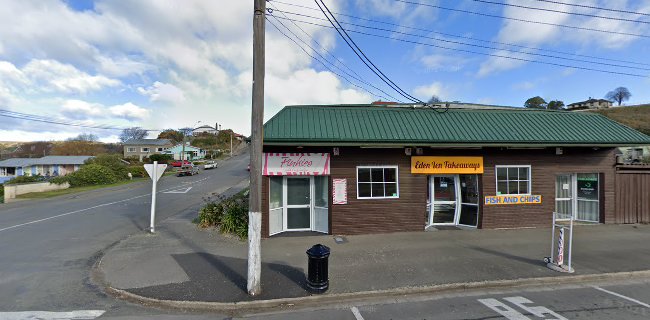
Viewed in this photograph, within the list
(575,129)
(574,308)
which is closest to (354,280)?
(574,308)

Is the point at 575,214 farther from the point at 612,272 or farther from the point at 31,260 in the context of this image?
the point at 31,260

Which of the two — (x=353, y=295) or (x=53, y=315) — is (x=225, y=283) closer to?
(x=353, y=295)

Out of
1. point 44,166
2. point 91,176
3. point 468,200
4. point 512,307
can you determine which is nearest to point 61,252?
point 512,307

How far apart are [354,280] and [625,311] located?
4.33m

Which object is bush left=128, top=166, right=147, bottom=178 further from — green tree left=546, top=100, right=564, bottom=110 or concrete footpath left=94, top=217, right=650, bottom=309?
green tree left=546, top=100, right=564, bottom=110

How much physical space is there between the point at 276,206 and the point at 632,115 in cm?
9683

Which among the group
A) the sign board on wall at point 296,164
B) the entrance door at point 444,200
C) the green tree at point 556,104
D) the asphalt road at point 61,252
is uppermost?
the green tree at point 556,104

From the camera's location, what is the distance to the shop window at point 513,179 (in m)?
9.84

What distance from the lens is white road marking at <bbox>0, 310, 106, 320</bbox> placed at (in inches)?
185

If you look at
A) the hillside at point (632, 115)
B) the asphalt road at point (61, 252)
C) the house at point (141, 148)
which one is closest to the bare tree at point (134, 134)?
the house at point (141, 148)

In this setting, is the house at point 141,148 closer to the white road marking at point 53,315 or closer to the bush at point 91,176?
the bush at point 91,176

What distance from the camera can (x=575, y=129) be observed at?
9.91 meters

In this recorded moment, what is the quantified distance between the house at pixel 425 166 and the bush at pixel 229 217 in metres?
0.95

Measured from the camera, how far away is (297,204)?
954 centimetres
